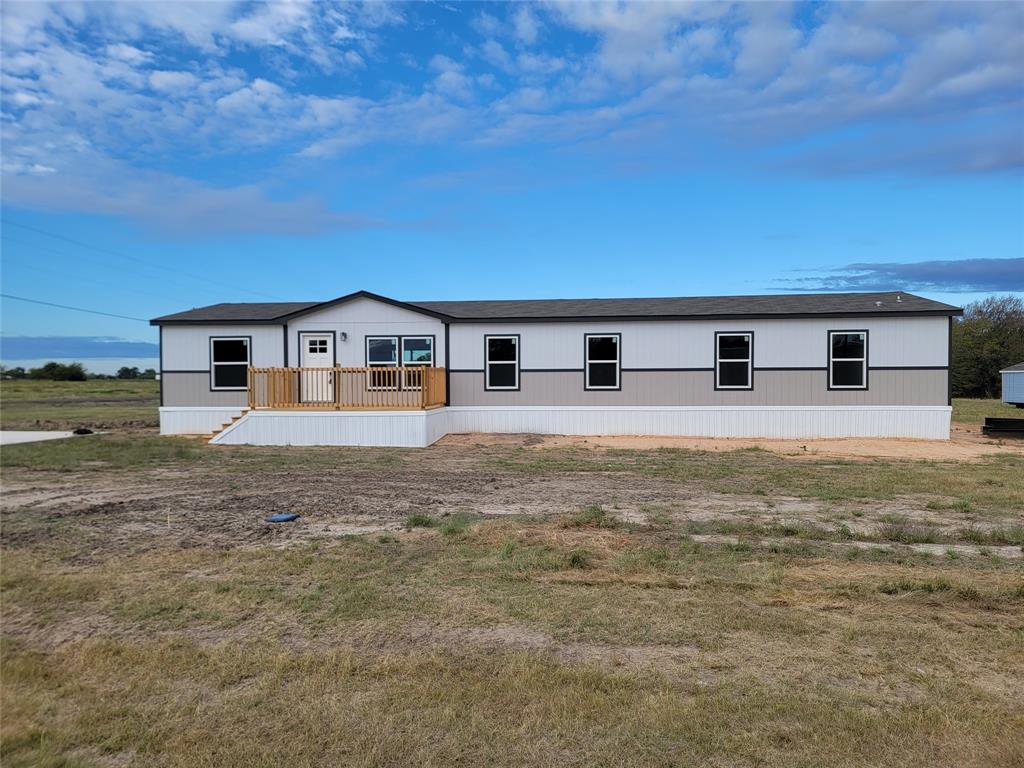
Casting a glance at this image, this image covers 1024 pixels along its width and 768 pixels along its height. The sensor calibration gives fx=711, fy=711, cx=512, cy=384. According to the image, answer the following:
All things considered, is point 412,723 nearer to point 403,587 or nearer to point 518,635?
point 518,635

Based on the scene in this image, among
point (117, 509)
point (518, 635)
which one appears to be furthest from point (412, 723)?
point (117, 509)

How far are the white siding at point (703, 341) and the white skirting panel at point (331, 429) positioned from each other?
3207mm

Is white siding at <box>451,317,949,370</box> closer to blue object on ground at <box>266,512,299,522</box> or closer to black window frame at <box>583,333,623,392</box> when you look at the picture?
black window frame at <box>583,333,623,392</box>

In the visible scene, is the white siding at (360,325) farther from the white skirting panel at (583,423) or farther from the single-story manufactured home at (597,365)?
the white skirting panel at (583,423)

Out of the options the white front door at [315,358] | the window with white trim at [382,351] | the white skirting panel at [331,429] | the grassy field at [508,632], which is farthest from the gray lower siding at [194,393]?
the grassy field at [508,632]

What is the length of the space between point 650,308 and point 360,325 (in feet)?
26.0

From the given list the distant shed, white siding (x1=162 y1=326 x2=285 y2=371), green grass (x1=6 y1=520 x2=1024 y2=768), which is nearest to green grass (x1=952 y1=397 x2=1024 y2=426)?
the distant shed

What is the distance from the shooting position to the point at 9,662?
12.3 ft

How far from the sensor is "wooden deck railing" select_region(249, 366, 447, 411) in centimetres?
1698

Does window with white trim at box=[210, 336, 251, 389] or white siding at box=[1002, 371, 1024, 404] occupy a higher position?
window with white trim at box=[210, 336, 251, 389]

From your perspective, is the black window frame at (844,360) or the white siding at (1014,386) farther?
the white siding at (1014,386)

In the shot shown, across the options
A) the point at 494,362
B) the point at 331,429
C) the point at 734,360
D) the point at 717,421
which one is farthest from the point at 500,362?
the point at 734,360

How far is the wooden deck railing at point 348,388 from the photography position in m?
17.0

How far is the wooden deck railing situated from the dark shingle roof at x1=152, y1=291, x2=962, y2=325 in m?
1.89
